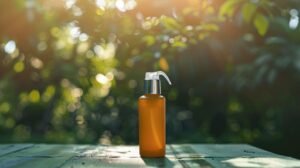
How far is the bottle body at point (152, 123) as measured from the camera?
118 centimetres

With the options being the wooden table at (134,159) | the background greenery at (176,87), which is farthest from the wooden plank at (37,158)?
the background greenery at (176,87)

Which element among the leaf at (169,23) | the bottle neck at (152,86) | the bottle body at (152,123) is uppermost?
the leaf at (169,23)

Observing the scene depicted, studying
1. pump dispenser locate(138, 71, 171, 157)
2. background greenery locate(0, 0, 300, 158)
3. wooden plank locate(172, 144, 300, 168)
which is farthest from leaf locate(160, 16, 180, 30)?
background greenery locate(0, 0, 300, 158)

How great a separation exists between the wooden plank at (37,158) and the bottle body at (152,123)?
208mm

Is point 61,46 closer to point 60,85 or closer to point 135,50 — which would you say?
point 60,85

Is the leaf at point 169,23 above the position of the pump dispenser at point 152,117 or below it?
above

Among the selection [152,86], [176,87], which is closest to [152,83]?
[152,86]

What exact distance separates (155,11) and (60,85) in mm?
2403

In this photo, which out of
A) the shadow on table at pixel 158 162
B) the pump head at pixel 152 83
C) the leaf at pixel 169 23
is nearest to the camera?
the shadow on table at pixel 158 162

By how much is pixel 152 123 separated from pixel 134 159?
0.10 m

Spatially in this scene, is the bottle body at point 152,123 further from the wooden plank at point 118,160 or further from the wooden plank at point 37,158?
the wooden plank at point 37,158

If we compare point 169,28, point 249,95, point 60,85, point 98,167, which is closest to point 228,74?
point 249,95

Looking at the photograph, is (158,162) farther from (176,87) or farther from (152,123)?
(176,87)

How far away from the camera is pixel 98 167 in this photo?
3.30ft
